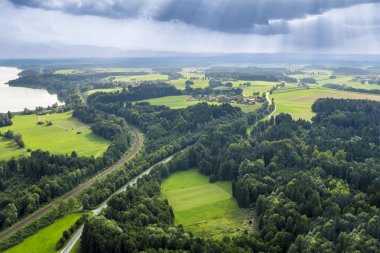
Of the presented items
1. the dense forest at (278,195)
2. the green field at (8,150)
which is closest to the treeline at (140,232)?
the dense forest at (278,195)

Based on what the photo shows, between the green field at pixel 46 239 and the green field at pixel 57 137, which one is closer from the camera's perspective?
the green field at pixel 46 239

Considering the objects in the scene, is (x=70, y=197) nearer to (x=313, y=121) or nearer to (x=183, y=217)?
(x=183, y=217)

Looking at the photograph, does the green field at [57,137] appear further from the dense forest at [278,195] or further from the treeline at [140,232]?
the treeline at [140,232]

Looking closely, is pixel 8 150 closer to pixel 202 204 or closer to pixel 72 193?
pixel 72 193

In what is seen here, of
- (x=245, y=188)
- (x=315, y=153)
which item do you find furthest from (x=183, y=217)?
(x=315, y=153)

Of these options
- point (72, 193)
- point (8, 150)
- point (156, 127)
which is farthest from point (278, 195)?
point (8, 150)

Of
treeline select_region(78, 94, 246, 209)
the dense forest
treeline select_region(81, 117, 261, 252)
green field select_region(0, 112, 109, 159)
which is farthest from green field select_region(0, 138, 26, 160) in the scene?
treeline select_region(81, 117, 261, 252)

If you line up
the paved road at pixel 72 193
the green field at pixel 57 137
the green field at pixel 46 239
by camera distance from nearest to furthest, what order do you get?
the green field at pixel 46 239
the paved road at pixel 72 193
the green field at pixel 57 137
